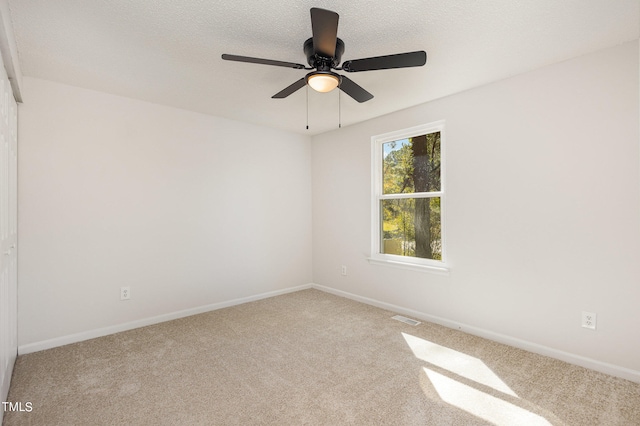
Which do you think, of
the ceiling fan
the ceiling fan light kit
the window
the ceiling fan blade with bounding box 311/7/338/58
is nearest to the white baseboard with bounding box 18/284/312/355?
the window

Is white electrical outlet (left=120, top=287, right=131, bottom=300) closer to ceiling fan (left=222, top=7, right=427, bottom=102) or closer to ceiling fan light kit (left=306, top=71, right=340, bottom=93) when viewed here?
ceiling fan (left=222, top=7, right=427, bottom=102)

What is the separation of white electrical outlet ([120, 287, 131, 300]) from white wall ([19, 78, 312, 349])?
0.04 meters

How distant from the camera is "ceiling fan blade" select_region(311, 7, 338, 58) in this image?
158 cm

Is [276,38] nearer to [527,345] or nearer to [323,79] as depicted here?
[323,79]

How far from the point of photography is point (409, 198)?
12.5 feet

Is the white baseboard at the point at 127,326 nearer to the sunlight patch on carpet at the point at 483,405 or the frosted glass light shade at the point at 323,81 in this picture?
the sunlight patch on carpet at the point at 483,405

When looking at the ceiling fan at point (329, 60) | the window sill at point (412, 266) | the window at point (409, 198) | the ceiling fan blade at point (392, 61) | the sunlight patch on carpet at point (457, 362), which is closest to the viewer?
the ceiling fan at point (329, 60)

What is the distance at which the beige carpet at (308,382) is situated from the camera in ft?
6.21

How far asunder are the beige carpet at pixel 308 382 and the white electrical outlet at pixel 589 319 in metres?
0.33

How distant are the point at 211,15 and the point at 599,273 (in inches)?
128

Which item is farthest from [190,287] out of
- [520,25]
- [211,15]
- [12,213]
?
[520,25]

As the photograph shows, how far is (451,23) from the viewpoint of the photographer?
2.02m

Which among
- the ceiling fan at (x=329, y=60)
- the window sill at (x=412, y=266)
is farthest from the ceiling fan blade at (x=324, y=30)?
the window sill at (x=412, y=266)

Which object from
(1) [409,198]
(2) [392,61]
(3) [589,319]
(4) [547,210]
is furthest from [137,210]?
(3) [589,319]
